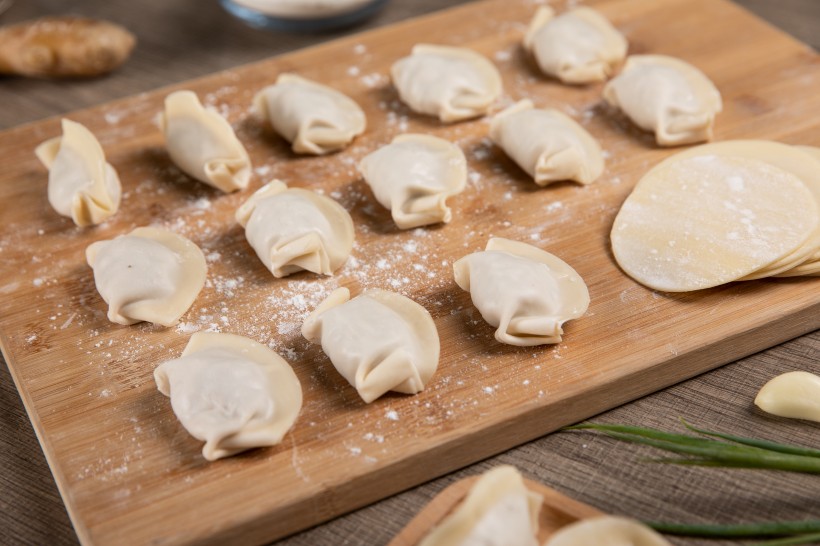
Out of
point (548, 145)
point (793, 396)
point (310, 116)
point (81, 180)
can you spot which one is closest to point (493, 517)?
point (793, 396)

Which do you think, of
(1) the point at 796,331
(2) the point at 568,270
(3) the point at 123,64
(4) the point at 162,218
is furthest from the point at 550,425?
(3) the point at 123,64

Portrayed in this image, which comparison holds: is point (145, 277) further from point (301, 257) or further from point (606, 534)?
point (606, 534)

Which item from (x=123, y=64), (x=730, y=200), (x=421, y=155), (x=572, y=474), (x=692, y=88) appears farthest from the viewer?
(x=123, y=64)

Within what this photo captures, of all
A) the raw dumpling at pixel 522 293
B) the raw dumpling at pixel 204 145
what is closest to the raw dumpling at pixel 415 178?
the raw dumpling at pixel 522 293

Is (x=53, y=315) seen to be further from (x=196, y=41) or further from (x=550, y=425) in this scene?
(x=196, y=41)

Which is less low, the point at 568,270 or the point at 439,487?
the point at 568,270
